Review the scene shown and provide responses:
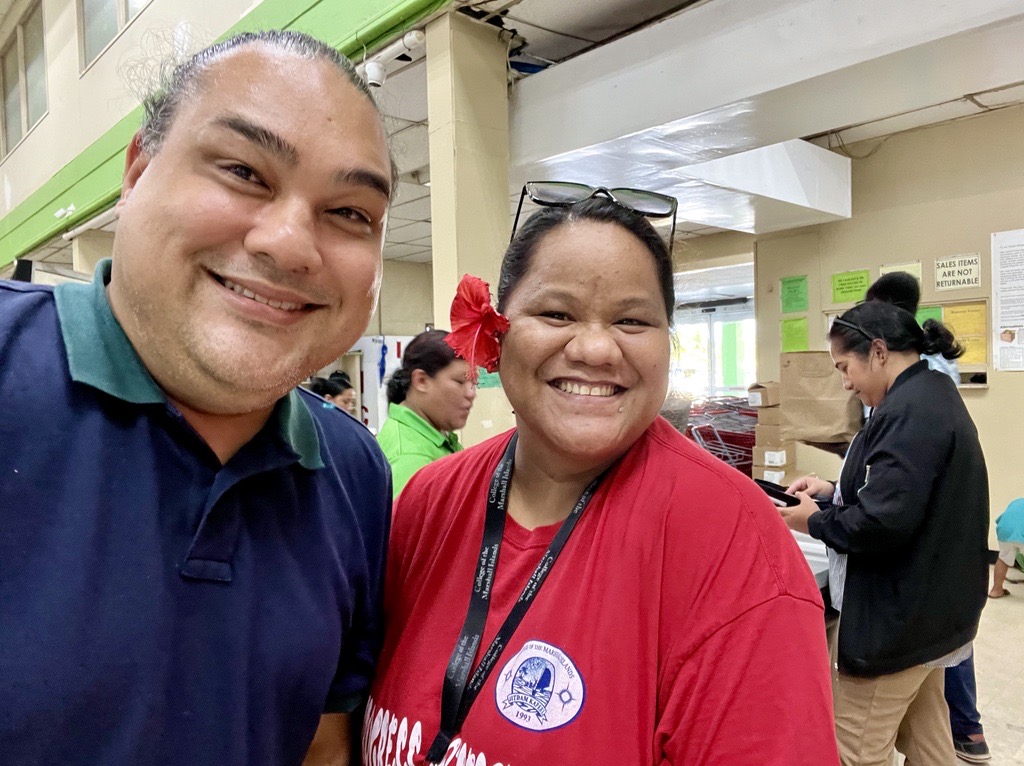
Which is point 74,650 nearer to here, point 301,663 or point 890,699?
point 301,663

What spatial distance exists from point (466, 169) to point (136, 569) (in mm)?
2396

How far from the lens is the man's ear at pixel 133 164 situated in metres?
0.82

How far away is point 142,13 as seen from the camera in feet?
16.7

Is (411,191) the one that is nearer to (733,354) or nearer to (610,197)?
(610,197)

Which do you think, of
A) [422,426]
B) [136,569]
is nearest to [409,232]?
[422,426]

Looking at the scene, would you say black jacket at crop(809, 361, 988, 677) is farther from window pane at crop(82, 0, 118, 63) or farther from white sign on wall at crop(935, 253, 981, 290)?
window pane at crop(82, 0, 118, 63)

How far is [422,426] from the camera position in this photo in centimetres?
246

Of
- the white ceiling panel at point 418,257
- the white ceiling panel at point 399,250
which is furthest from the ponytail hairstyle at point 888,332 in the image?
the white ceiling panel at point 418,257

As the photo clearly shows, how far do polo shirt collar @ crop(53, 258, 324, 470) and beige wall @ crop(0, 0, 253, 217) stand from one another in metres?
4.00

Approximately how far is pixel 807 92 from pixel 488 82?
1358mm

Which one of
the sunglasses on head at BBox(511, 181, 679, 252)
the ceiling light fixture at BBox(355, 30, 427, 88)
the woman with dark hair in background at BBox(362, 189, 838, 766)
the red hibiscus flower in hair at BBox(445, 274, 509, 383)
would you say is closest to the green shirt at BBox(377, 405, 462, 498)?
the woman with dark hair in background at BBox(362, 189, 838, 766)

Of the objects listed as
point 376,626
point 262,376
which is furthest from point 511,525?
point 262,376

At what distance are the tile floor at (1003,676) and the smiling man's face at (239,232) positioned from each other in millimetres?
3013

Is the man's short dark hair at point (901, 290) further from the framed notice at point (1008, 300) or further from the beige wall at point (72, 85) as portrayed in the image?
the beige wall at point (72, 85)
